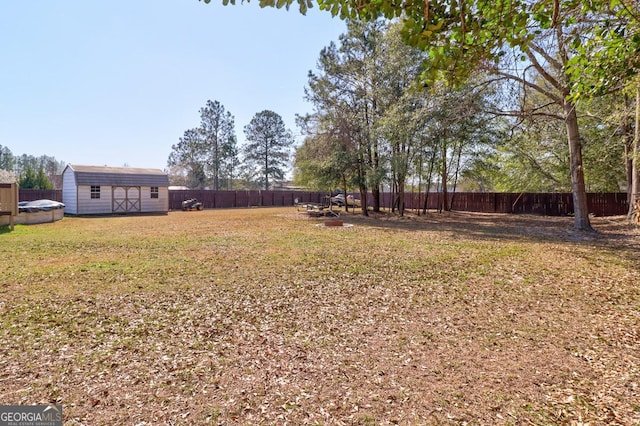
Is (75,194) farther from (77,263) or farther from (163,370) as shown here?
(163,370)

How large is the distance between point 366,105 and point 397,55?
3.33 m

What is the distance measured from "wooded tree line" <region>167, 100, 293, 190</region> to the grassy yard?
118 feet

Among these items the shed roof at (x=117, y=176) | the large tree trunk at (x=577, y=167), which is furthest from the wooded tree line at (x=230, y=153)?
the large tree trunk at (x=577, y=167)

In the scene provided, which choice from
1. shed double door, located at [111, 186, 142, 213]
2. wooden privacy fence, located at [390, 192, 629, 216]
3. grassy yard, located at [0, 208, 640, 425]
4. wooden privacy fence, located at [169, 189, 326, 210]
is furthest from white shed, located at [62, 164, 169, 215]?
wooden privacy fence, located at [390, 192, 629, 216]

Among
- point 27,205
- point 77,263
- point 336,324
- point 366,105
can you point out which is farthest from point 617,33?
point 27,205

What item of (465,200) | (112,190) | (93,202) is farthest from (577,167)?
(93,202)

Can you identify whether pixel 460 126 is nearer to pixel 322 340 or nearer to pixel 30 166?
pixel 322 340

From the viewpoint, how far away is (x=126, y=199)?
2150 centimetres

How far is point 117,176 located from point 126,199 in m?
1.65

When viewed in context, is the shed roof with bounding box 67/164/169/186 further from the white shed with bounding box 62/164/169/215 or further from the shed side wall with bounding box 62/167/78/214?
the shed side wall with bounding box 62/167/78/214

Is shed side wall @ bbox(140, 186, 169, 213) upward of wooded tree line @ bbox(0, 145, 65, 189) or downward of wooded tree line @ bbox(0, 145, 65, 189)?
downward

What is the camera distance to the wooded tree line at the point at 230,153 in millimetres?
40219

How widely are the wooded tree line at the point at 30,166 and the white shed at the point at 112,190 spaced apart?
693 centimetres

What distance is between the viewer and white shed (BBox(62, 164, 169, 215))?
64.6ft
